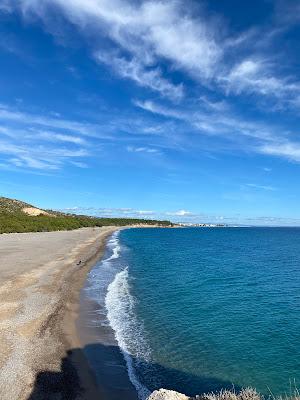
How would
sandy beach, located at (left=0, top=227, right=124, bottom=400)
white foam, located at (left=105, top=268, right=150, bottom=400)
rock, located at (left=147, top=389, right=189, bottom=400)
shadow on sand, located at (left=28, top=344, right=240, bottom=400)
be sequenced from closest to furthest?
rock, located at (left=147, top=389, right=189, bottom=400), shadow on sand, located at (left=28, top=344, right=240, bottom=400), sandy beach, located at (left=0, top=227, right=124, bottom=400), white foam, located at (left=105, top=268, right=150, bottom=400)

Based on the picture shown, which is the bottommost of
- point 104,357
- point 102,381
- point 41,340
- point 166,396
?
point 102,381

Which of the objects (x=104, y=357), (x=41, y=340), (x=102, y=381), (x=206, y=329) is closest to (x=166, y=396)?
(x=102, y=381)

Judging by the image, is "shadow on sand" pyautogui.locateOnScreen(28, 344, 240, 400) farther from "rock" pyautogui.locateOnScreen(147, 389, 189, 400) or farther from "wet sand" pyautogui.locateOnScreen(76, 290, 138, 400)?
"rock" pyautogui.locateOnScreen(147, 389, 189, 400)

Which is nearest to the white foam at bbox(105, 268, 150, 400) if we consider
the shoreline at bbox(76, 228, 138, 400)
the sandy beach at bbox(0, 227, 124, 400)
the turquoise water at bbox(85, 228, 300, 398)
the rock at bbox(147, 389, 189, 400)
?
the turquoise water at bbox(85, 228, 300, 398)

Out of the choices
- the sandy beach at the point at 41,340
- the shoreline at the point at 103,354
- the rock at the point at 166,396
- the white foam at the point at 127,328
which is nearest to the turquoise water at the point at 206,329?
the white foam at the point at 127,328

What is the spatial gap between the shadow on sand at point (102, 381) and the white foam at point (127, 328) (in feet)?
0.98

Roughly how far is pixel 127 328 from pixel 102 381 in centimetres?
700

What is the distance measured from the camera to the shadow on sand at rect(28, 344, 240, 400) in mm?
13641

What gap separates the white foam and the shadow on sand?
297 mm

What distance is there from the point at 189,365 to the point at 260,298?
14812mm

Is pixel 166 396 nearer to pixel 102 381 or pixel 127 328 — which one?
pixel 102 381

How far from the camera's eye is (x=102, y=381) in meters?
14.9

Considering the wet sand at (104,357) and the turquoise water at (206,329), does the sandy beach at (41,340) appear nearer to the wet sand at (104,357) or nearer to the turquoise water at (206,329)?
the wet sand at (104,357)

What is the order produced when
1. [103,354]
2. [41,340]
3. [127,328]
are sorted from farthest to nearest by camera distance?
[127,328] < [41,340] < [103,354]
